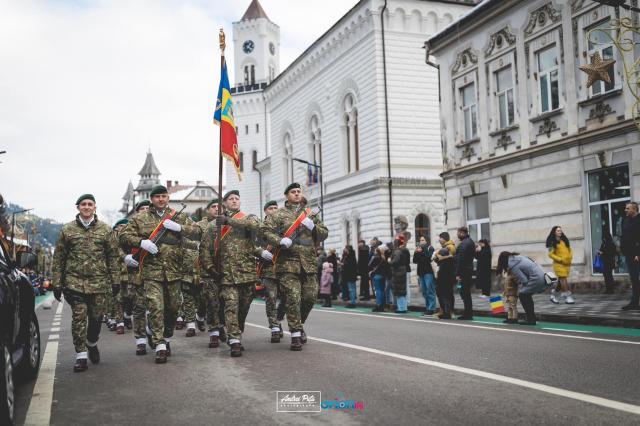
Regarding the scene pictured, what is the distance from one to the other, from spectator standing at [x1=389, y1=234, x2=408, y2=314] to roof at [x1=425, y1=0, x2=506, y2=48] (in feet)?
32.0

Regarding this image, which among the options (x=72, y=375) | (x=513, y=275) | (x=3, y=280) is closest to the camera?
(x=3, y=280)

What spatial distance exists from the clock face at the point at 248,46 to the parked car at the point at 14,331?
69.4m

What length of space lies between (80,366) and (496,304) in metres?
8.49

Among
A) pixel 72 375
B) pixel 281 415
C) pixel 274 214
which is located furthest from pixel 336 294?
pixel 281 415

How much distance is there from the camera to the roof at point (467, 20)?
2247 centimetres

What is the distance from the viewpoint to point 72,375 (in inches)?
294

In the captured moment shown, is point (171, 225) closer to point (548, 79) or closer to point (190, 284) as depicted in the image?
point (190, 284)

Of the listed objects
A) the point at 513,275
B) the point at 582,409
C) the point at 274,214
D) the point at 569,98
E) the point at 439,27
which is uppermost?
the point at 439,27

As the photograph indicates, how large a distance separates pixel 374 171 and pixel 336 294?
1068 cm

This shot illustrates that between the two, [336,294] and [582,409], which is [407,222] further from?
[582,409]

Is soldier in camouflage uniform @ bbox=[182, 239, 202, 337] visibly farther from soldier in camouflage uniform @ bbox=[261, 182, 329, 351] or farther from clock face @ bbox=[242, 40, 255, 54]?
clock face @ bbox=[242, 40, 255, 54]

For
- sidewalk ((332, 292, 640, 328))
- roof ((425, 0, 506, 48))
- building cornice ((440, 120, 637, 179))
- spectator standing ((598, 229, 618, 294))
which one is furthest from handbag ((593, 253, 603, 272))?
roof ((425, 0, 506, 48))

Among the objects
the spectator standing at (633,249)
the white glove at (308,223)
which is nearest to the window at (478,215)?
the spectator standing at (633,249)

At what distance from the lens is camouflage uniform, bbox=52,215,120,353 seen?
7965 millimetres
